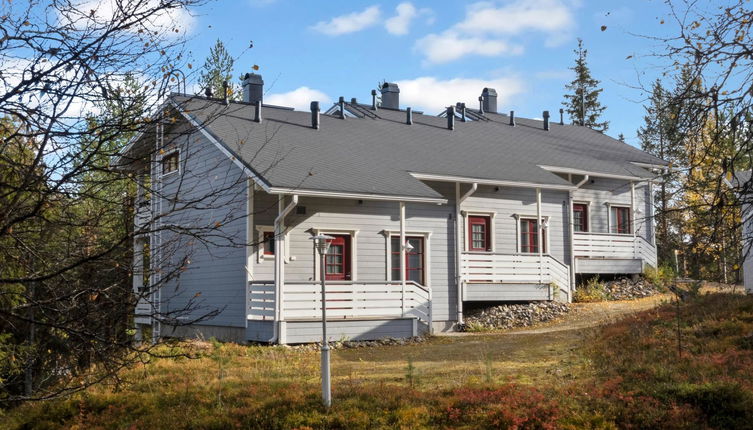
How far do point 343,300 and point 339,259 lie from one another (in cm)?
177

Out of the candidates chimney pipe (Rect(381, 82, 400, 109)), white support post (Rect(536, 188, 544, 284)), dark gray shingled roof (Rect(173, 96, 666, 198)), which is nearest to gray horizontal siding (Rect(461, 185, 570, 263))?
white support post (Rect(536, 188, 544, 284))

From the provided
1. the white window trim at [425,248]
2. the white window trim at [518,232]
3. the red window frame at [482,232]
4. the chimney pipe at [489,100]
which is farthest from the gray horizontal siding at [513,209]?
the chimney pipe at [489,100]

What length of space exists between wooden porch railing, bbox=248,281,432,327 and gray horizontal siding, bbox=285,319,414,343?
0.16 m

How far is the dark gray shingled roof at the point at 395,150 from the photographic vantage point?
19516mm

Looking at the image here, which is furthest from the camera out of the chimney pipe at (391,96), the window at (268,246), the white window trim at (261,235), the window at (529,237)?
the chimney pipe at (391,96)

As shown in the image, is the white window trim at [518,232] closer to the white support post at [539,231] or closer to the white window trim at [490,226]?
the white support post at [539,231]

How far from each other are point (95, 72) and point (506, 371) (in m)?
9.01

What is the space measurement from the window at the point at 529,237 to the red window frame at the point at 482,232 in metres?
1.40

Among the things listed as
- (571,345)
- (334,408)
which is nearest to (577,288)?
(571,345)

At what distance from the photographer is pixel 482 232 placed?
23.6 meters

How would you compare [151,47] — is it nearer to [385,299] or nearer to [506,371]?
[506,371]

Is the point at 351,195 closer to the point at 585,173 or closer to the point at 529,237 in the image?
the point at 529,237

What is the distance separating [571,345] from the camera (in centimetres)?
1628

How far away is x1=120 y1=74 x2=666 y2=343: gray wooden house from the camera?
18688 millimetres
